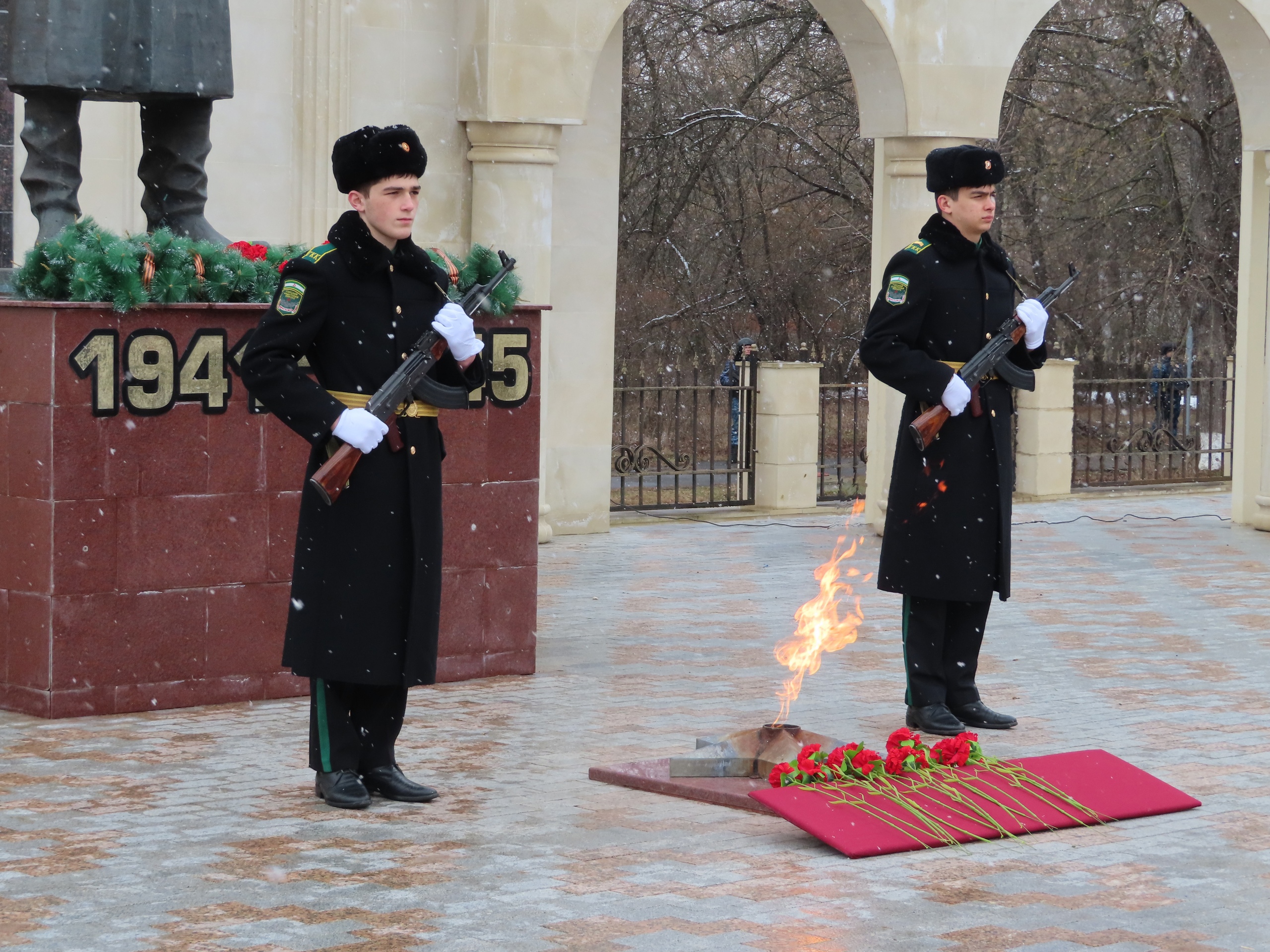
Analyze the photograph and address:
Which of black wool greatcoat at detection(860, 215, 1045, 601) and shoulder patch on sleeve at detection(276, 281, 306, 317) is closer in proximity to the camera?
shoulder patch on sleeve at detection(276, 281, 306, 317)

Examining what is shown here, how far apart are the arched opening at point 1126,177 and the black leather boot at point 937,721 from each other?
563 inches

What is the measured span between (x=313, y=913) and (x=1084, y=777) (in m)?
2.51

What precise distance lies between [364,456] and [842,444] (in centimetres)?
1448

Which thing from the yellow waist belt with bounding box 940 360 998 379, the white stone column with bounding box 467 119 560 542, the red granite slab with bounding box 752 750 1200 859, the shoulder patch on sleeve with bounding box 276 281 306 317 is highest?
the white stone column with bounding box 467 119 560 542

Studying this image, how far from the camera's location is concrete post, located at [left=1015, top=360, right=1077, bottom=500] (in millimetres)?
16609

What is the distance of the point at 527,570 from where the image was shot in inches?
334

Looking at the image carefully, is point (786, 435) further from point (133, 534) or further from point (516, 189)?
point (133, 534)

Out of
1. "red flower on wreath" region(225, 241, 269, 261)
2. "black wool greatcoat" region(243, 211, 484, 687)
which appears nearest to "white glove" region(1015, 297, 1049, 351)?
"black wool greatcoat" region(243, 211, 484, 687)

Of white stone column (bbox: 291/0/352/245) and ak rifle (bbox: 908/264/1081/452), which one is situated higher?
white stone column (bbox: 291/0/352/245)

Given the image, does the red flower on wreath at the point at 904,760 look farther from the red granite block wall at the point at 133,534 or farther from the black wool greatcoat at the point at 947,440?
the red granite block wall at the point at 133,534

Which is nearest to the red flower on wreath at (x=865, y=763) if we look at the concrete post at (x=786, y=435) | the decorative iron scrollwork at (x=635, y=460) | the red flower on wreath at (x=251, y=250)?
the red flower on wreath at (x=251, y=250)

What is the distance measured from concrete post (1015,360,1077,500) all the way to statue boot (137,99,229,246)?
963 cm

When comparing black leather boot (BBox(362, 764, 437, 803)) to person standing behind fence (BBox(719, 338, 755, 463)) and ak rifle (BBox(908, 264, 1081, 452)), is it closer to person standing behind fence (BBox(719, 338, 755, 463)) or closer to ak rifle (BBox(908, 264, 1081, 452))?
ak rifle (BBox(908, 264, 1081, 452))

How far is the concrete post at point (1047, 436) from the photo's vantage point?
654 inches
